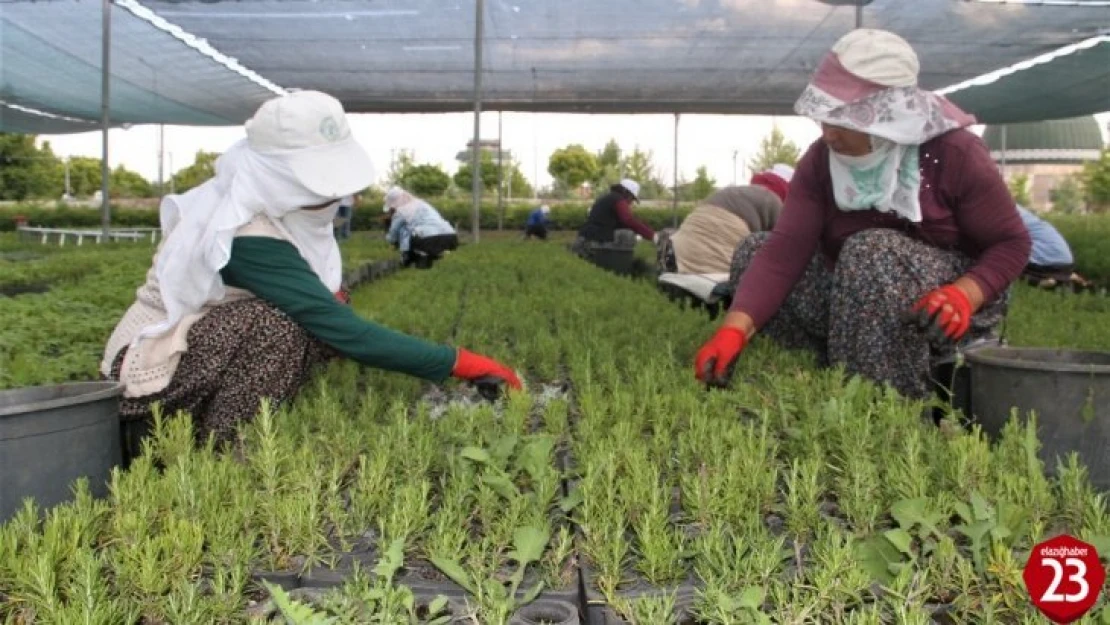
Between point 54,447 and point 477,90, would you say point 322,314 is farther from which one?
→ point 477,90

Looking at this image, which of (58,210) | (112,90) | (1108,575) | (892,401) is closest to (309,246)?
(892,401)

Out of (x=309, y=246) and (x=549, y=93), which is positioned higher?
(x=549, y=93)

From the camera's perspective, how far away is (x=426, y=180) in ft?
121

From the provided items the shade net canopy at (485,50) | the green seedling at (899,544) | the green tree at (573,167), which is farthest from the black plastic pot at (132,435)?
the green tree at (573,167)

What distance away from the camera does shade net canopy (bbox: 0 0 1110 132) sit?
1033 cm

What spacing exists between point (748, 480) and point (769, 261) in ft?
4.54

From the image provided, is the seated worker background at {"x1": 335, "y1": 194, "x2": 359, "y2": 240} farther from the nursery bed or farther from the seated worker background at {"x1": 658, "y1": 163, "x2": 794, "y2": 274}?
the nursery bed

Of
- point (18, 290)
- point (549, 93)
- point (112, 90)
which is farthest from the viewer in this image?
point (549, 93)

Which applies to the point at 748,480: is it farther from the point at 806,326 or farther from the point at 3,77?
the point at 3,77

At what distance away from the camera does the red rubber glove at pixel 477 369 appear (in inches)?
99.0

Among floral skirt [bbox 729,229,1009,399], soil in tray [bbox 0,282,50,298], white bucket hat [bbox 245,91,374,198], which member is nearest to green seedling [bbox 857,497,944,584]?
floral skirt [bbox 729,229,1009,399]

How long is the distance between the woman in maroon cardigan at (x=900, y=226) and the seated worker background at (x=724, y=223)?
9.45 ft

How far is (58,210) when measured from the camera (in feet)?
88.1

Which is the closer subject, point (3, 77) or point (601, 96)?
point (3, 77)
